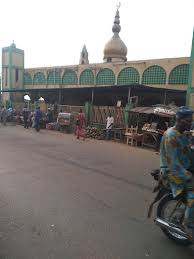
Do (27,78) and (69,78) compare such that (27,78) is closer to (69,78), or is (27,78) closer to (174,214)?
(69,78)

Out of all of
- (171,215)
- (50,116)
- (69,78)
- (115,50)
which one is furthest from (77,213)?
(115,50)

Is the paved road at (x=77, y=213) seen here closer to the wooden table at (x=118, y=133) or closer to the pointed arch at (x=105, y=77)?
the wooden table at (x=118, y=133)

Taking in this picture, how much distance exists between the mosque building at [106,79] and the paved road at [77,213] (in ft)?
30.4

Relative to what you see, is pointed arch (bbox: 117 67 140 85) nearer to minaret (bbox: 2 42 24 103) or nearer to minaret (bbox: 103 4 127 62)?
minaret (bbox: 103 4 127 62)

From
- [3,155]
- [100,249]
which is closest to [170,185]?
[100,249]

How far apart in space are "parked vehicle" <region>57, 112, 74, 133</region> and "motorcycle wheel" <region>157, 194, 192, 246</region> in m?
14.7

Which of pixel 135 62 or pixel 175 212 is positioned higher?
pixel 135 62

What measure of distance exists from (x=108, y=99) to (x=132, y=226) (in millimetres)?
21201

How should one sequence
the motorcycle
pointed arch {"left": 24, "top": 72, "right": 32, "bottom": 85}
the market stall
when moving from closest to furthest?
the motorcycle → the market stall → pointed arch {"left": 24, "top": 72, "right": 32, "bottom": 85}

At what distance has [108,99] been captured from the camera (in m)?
24.8

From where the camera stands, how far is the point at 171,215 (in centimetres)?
360

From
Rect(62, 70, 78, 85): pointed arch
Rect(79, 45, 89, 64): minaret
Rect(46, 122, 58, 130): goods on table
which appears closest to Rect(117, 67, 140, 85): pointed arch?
Rect(62, 70, 78, 85): pointed arch

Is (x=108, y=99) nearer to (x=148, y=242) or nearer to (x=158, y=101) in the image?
(x=158, y=101)

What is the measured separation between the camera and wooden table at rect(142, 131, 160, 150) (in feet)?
42.3
